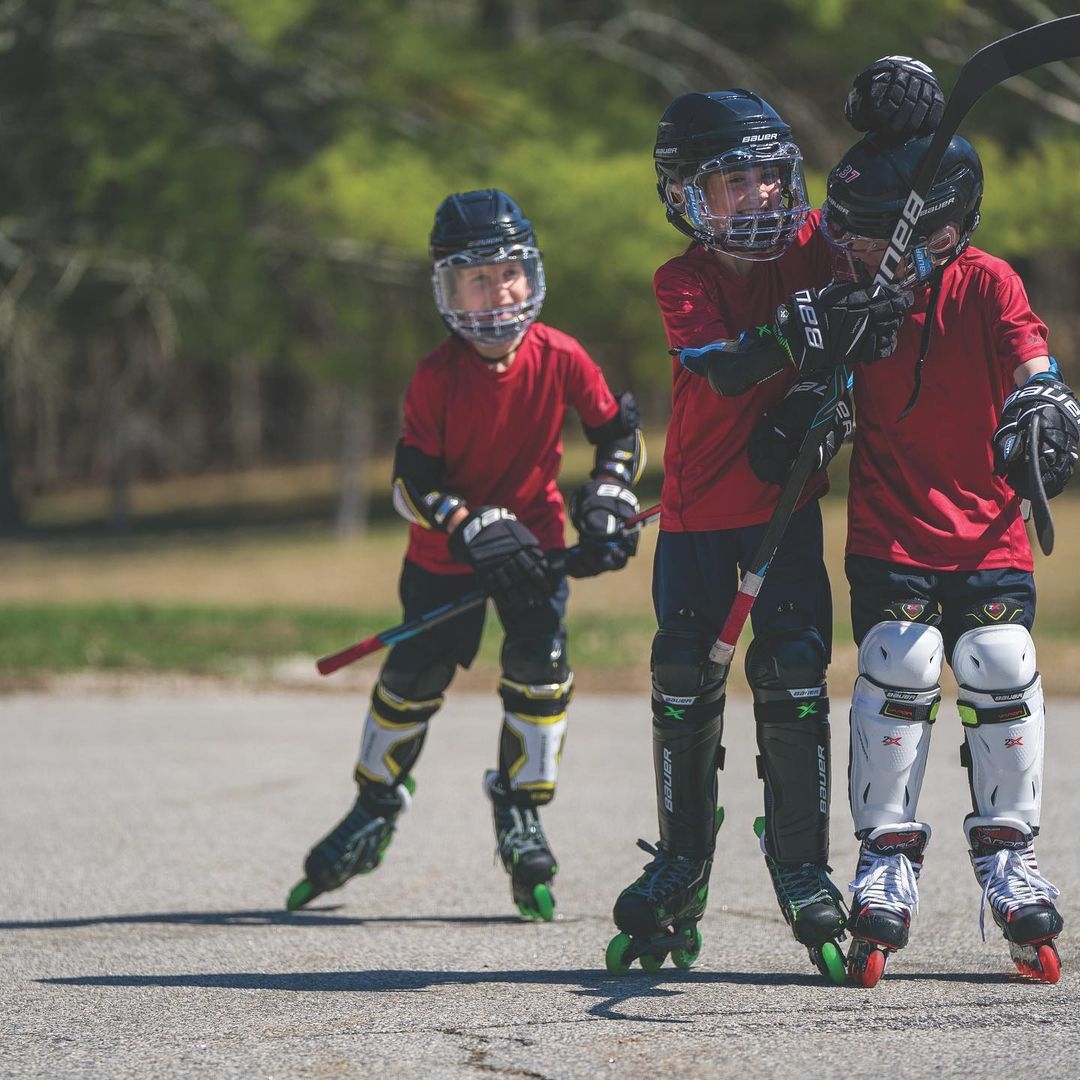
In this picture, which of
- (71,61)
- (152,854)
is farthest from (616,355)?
(152,854)

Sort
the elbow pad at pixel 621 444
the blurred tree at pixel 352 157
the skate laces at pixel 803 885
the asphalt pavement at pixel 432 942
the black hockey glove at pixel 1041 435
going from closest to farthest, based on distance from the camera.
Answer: the asphalt pavement at pixel 432 942
the black hockey glove at pixel 1041 435
the skate laces at pixel 803 885
the elbow pad at pixel 621 444
the blurred tree at pixel 352 157

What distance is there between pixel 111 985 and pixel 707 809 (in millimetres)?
1506

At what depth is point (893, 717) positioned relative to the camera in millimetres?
4027

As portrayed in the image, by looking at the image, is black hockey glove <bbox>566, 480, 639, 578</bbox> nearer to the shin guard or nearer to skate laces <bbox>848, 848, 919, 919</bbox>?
the shin guard

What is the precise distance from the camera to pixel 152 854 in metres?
6.11

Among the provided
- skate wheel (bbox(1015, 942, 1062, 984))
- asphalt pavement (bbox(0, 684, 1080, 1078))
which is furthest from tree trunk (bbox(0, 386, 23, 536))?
skate wheel (bbox(1015, 942, 1062, 984))

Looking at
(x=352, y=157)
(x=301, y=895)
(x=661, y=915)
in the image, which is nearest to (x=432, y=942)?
(x=301, y=895)

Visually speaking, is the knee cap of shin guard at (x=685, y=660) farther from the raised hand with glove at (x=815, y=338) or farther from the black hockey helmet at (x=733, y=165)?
the black hockey helmet at (x=733, y=165)

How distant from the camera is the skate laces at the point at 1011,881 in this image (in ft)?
12.7

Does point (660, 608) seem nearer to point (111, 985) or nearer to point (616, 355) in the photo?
point (111, 985)

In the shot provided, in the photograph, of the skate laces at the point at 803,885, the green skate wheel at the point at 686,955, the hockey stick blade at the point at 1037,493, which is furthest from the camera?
the green skate wheel at the point at 686,955

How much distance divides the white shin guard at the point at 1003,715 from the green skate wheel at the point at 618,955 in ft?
2.93

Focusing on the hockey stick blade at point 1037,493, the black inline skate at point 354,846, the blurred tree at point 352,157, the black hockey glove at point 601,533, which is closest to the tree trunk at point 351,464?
the blurred tree at point 352,157

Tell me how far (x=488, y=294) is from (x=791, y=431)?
55.7 inches
